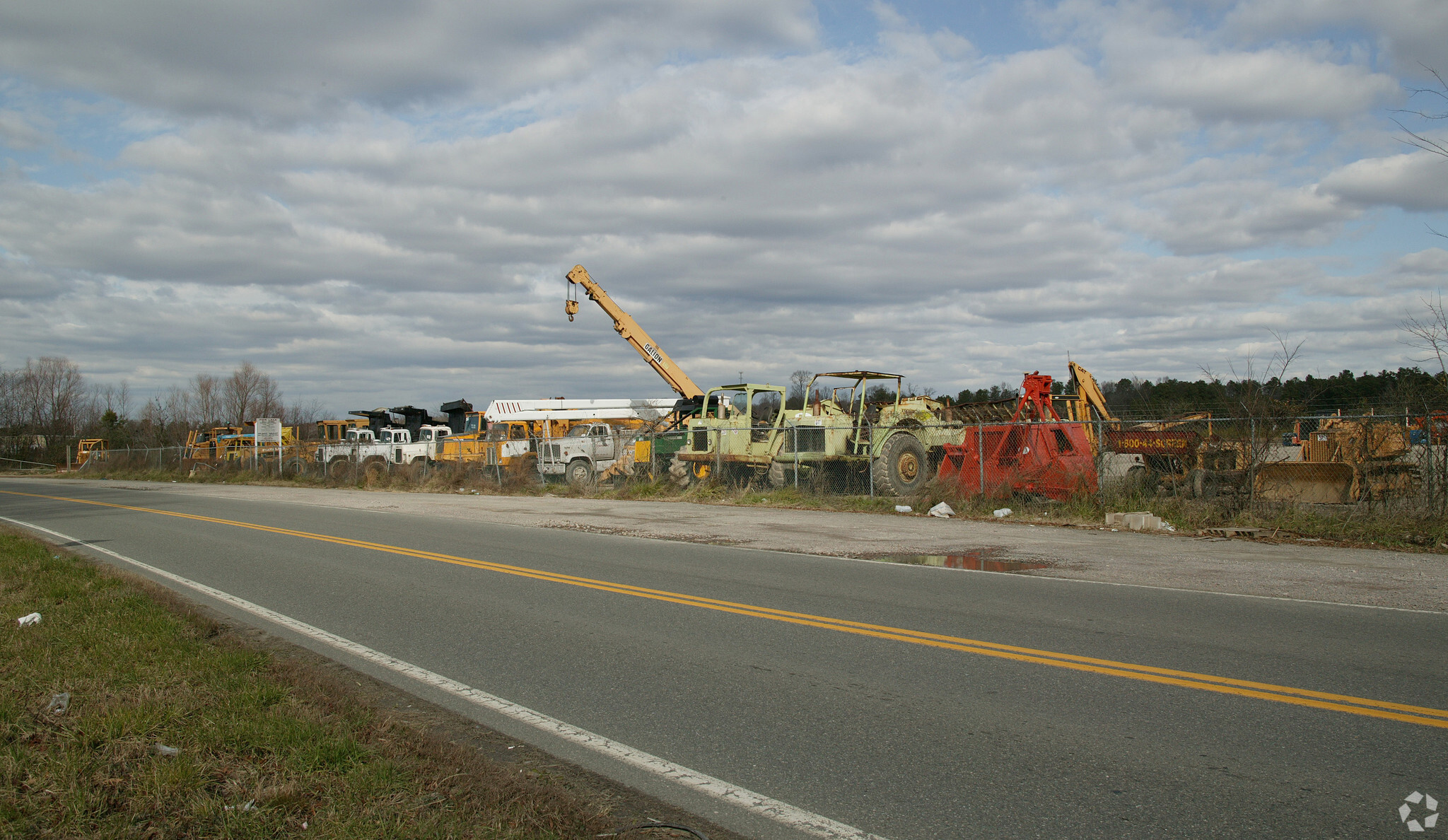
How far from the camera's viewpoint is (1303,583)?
9336 mm

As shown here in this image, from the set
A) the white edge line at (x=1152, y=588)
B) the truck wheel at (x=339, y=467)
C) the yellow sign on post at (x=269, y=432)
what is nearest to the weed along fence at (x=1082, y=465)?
the white edge line at (x=1152, y=588)

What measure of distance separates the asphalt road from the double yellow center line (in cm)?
3

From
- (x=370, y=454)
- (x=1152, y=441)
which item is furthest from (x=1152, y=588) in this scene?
(x=370, y=454)

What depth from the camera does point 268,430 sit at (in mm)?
37562

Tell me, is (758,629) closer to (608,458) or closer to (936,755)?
(936,755)

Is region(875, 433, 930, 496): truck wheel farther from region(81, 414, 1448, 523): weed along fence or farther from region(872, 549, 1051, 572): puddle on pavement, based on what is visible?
region(872, 549, 1051, 572): puddle on pavement

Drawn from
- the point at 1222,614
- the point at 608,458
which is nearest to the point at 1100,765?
the point at 1222,614

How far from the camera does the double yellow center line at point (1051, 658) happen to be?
16.8ft

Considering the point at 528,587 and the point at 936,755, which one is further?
the point at 528,587

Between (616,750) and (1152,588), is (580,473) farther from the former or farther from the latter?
(616,750)

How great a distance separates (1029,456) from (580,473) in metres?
14.2

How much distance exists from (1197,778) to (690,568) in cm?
705

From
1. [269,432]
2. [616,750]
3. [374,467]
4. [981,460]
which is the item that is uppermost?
[269,432]

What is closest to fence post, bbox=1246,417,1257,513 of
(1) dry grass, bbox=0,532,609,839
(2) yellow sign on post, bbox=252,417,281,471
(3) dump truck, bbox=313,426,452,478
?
(1) dry grass, bbox=0,532,609,839
